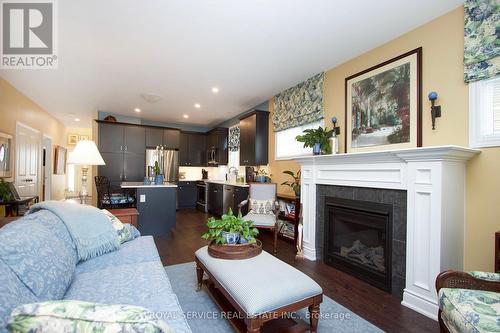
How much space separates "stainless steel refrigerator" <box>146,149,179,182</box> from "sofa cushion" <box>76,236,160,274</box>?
425cm

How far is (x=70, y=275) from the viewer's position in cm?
136

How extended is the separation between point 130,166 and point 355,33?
18.5ft

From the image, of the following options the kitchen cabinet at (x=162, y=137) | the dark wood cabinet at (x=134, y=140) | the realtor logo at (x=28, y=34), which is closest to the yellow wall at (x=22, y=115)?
the realtor logo at (x=28, y=34)

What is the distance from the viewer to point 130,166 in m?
5.99

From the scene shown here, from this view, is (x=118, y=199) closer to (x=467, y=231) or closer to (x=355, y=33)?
(x=355, y=33)

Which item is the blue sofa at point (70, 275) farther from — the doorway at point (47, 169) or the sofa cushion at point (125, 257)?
the doorway at point (47, 169)

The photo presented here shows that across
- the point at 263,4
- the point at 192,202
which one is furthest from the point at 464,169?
the point at 192,202

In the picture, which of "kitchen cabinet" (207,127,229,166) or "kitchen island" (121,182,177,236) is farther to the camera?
"kitchen cabinet" (207,127,229,166)

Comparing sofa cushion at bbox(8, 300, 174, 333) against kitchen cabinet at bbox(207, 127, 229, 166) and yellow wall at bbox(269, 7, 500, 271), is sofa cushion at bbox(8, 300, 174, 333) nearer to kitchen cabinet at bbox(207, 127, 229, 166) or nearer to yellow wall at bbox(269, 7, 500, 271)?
yellow wall at bbox(269, 7, 500, 271)

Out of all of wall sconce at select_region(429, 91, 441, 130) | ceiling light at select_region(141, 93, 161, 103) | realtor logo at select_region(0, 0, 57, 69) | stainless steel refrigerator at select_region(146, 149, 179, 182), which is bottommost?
stainless steel refrigerator at select_region(146, 149, 179, 182)

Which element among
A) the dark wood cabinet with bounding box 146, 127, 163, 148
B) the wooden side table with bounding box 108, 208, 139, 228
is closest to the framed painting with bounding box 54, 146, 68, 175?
the dark wood cabinet with bounding box 146, 127, 163, 148

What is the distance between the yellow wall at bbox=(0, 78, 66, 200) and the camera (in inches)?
148

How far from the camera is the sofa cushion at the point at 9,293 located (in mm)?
729

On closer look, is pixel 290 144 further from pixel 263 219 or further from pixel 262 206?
pixel 263 219
